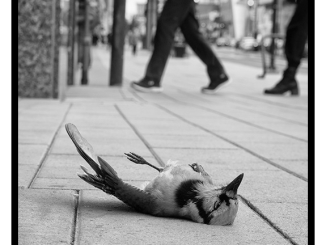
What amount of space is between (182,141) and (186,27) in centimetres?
419

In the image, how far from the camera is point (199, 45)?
830 centimetres

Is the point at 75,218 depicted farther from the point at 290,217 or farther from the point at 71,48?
the point at 71,48

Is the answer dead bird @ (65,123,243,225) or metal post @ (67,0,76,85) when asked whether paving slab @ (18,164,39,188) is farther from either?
metal post @ (67,0,76,85)

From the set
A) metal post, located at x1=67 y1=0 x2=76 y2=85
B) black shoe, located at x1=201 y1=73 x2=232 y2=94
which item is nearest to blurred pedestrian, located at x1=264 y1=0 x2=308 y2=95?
black shoe, located at x1=201 y1=73 x2=232 y2=94

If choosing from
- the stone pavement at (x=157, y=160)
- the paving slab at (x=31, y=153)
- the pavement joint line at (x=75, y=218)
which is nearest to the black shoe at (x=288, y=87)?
the stone pavement at (x=157, y=160)

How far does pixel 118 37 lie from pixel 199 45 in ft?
3.29

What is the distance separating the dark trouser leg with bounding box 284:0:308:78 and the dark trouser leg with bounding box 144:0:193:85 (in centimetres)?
115

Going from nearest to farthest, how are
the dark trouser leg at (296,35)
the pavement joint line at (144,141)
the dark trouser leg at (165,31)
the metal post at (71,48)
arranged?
the pavement joint line at (144,141) < the dark trouser leg at (165,31) < the dark trouser leg at (296,35) < the metal post at (71,48)

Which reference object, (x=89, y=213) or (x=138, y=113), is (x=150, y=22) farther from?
(x=89, y=213)

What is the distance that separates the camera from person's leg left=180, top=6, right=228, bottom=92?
26.9ft

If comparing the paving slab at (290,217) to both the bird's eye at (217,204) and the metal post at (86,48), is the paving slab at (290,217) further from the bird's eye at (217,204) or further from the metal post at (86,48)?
the metal post at (86,48)

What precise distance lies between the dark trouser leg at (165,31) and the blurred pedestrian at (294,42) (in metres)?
1.16

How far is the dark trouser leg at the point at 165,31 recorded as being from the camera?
24.8ft

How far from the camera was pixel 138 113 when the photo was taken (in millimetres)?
5793
